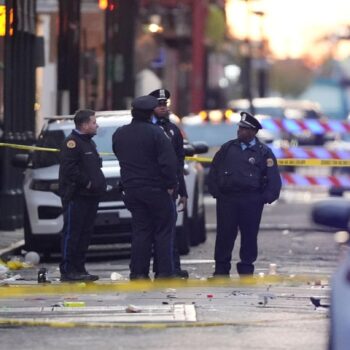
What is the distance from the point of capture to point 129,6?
32.8 metres

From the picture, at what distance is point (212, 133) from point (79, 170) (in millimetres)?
17153

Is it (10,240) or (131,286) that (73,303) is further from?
(10,240)

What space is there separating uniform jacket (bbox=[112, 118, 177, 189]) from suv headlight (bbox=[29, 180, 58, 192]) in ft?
12.5

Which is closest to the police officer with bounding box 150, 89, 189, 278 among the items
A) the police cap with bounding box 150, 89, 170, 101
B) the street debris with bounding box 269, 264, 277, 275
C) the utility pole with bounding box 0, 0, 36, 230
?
the police cap with bounding box 150, 89, 170, 101

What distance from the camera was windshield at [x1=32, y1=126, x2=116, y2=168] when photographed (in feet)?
62.0

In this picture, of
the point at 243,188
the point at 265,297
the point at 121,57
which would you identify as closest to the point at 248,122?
the point at 243,188

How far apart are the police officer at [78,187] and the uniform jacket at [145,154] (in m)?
0.95

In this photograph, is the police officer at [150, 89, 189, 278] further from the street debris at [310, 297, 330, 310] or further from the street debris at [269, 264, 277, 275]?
the street debris at [310, 297, 330, 310]

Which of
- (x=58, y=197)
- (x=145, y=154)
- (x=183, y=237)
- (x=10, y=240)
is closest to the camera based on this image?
(x=145, y=154)

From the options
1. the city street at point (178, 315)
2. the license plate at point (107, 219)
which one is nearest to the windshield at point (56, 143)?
the license plate at point (107, 219)

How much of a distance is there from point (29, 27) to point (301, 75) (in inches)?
5534

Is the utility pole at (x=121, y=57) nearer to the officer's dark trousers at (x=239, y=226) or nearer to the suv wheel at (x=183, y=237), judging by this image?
the suv wheel at (x=183, y=237)

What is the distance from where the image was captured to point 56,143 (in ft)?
62.5

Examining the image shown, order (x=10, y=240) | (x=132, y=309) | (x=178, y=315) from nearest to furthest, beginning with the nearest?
1. (x=178, y=315)
2. (x=132, y=309)
3. (x=10, y=240)
